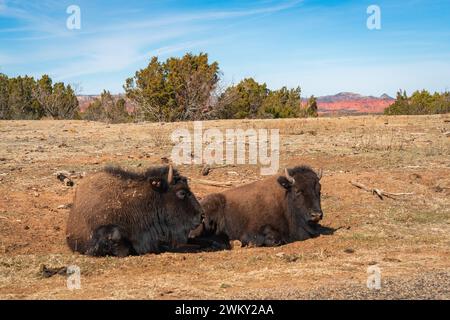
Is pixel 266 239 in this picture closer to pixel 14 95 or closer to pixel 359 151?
pixel 359 151

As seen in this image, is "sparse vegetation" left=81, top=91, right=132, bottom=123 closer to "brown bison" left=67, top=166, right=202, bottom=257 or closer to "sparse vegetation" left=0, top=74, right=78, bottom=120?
"sparse vegetation" left=0, top=74, right=78, bottom=120

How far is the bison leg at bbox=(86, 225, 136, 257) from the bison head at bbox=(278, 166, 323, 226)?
3383 millimetres

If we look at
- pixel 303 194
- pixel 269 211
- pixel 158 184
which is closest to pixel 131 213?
pixel 158 184

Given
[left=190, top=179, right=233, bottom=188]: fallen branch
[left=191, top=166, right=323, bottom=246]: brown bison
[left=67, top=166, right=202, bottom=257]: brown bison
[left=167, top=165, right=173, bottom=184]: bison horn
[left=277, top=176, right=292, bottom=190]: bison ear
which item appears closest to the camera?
[left=67, top=166, right=202, bottom=257]: brown bison

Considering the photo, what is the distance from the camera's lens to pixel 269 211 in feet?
38.2

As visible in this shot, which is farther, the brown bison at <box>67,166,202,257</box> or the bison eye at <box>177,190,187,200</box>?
the bison eye at <box>177,190,187,200</box>

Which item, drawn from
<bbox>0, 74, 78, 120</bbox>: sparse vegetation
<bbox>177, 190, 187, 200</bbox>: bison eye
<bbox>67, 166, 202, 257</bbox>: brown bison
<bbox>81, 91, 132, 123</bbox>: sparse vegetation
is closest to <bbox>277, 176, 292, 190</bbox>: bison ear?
<bbox>67, 166, 202, 257</bbox>: brown bison

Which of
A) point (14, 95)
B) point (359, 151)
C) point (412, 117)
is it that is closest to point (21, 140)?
point (359, 151)

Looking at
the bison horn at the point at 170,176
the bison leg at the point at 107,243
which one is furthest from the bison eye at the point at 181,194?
the bison leg at the point at 107,243

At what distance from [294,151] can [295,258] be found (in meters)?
11.1

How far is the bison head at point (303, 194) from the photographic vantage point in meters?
11.0

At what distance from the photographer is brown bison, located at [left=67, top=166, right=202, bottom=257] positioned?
9609 mm

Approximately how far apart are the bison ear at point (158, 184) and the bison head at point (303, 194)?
2361 millimetres

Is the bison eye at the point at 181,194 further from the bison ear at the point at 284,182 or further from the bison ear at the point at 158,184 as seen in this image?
the bison ear at the point at 284,182
